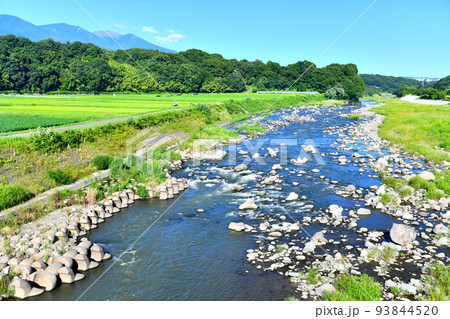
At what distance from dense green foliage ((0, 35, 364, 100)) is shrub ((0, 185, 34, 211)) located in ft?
190

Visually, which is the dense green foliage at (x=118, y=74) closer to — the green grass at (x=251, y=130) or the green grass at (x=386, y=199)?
the green grass at (x=251, y=130)

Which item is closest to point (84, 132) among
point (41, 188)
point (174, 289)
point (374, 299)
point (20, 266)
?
point (41, 188)

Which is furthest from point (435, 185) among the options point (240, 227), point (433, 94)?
point (433, 94)

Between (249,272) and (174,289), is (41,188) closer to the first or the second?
(174,289)

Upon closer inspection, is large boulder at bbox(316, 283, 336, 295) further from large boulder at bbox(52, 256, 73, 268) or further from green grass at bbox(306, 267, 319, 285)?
large boulder at bbox(52, 256, 73, 268)

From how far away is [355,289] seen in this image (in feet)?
27.7

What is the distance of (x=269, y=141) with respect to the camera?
107 feet

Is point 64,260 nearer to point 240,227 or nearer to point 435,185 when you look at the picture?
point 240,227

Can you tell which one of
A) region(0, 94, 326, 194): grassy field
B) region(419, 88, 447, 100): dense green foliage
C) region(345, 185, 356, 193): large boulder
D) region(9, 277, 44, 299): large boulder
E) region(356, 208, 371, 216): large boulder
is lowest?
region(9, 277, 44, 299): large boulder

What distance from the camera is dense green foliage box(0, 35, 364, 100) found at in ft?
248

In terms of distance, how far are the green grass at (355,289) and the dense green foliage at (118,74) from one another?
59.2 metres

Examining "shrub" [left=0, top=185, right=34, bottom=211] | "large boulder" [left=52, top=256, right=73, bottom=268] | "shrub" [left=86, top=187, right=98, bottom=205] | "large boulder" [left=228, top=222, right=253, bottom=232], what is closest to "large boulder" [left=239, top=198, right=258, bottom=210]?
"large boulder" [left=228, top=222, right=253, bottom=232]

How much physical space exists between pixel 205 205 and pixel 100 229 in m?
5.03

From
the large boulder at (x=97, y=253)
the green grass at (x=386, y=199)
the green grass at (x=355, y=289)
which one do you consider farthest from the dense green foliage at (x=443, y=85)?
the large boulder at (x=97, y=253)
